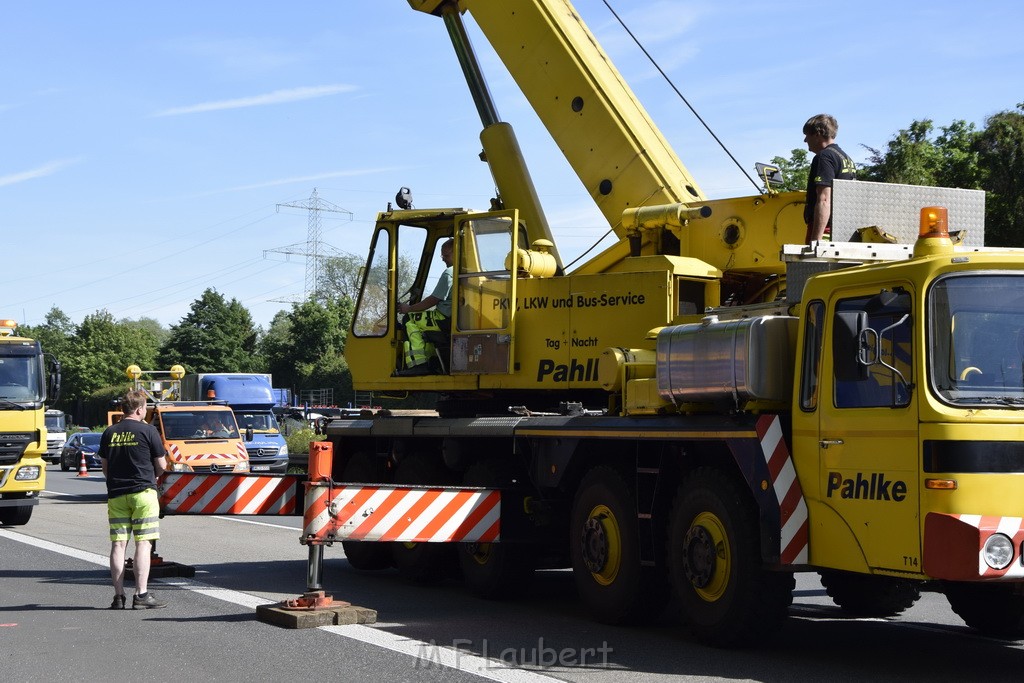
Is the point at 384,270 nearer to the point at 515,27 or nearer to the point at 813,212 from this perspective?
the point at 515,27

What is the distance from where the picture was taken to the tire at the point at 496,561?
1120 centimetres

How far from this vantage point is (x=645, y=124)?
12133 millimetres

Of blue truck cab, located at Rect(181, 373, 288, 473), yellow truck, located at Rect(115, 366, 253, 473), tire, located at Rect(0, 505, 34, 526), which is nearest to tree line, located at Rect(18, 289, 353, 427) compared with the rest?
blue truck cab, located at Rect(181, 373, 288, 473)

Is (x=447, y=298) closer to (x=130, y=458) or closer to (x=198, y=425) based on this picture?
(x=130, y=458)

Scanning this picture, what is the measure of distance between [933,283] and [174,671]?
5.14 meters

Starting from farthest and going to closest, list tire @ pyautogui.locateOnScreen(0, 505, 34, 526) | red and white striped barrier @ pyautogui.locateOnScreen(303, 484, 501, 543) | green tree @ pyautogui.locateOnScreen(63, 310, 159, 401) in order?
green tree @ pyautogui.locateOnScreen(63, 310, 159, 401)
tire @ pyautogui.locateOnScreen(0, 505, 34, 526)
red and white striped barrier @ pyautogui.locateOnScreen(303, 484, 501, 543)

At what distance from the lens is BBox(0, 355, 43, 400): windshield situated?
1876 centimetres

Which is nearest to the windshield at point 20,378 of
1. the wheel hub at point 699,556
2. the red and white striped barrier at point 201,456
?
the red and white striped barrier at point 201,456

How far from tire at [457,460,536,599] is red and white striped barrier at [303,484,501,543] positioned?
1.30ft

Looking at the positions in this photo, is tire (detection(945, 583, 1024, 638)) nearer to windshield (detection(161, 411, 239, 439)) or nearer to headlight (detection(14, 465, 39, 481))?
headlight (detection(14, 465, 39, 481))

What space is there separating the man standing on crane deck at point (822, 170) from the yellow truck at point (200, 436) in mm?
18072

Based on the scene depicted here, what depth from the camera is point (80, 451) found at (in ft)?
139

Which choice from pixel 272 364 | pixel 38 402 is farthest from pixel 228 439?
pixel 272 364

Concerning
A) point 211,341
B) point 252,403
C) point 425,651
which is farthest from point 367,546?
point 211,341
